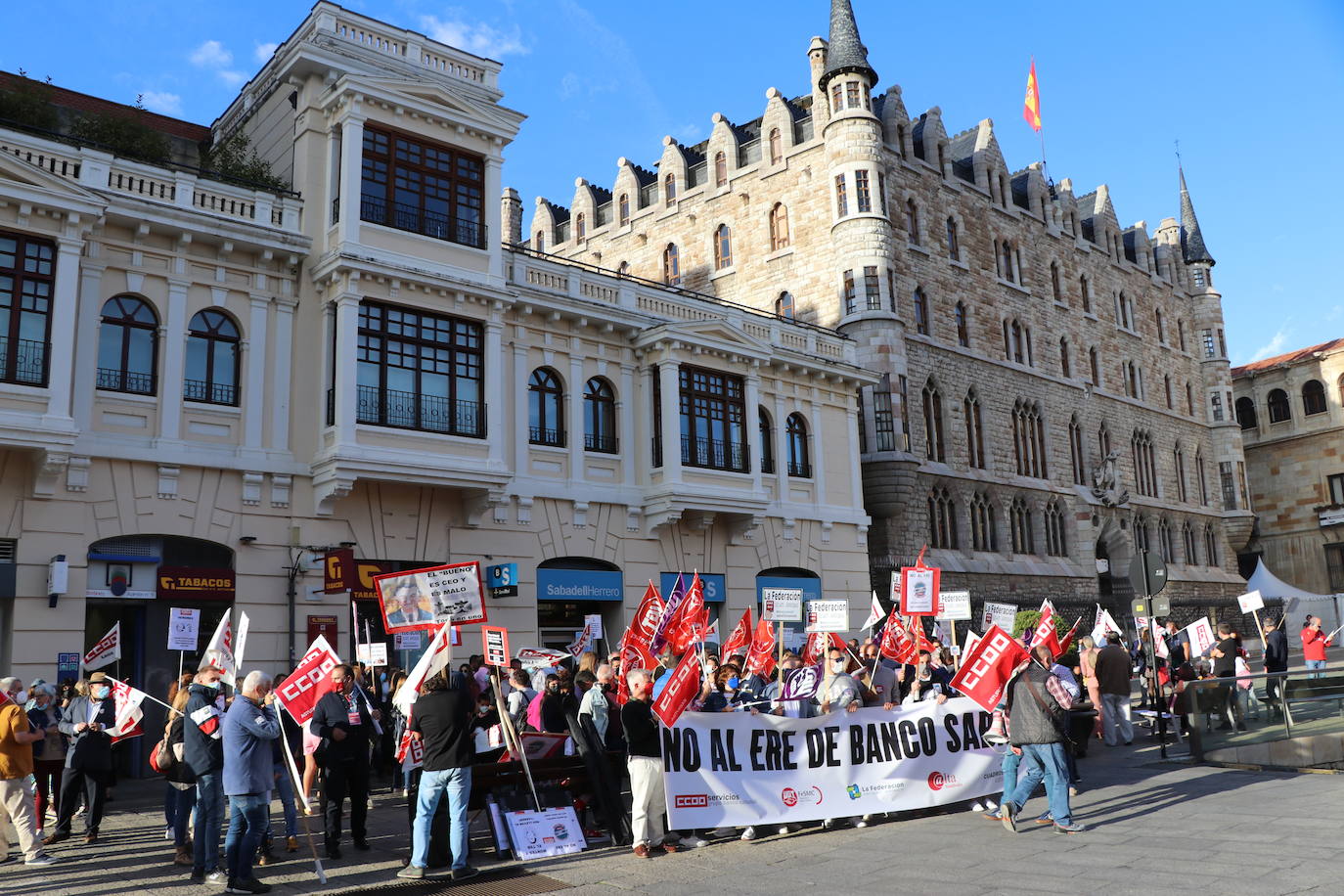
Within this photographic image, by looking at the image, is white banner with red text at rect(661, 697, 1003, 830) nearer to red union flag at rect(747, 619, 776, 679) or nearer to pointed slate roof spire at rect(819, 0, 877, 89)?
red union flag at rect(747, 619, 776, 679)

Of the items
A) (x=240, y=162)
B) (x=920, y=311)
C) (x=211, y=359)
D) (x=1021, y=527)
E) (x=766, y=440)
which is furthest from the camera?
(x=1021, y=527)

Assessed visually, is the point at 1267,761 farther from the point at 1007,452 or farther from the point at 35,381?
the point at 1007,452

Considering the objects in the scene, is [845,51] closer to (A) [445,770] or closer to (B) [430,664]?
(B) [430,664]

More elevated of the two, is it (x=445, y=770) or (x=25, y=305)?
(x=25, y=305)

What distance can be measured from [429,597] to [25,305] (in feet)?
30.5

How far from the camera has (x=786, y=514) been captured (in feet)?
92.8

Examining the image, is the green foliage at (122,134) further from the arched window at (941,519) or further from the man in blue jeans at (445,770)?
the arched window at (941,519)

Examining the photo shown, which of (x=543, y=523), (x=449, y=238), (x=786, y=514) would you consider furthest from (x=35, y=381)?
(x=786, y=514)

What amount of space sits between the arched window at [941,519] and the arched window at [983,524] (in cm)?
108

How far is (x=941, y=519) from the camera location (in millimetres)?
36750

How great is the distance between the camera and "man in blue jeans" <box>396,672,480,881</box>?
1001 centimetres

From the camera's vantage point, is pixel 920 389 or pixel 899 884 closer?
pixel 899 884

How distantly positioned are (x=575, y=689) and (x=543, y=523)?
9.08m

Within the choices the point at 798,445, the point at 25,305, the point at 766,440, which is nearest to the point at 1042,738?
the point at 25,305
